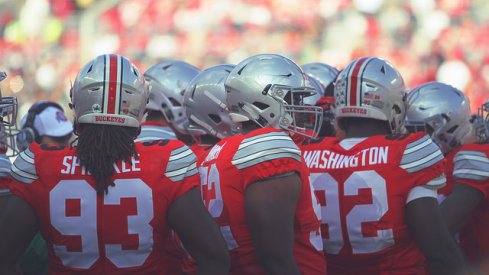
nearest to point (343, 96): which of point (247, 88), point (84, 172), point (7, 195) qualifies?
point (247, 88)

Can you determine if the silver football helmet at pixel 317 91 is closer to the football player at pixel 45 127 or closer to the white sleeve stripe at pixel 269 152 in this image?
the football player at pixel 45 127

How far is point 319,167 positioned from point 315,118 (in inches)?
8.4

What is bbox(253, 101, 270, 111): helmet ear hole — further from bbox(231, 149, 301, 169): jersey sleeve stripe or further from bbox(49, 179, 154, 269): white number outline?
bbox(49, 179, 154, 269): white number outline

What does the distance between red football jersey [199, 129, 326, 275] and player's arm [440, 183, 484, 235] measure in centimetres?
92

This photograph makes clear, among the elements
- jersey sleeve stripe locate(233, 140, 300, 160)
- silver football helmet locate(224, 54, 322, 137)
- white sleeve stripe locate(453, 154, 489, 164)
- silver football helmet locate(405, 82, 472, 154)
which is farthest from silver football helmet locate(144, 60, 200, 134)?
jersey sleeve stripe locate(233, 140, 300, 160)

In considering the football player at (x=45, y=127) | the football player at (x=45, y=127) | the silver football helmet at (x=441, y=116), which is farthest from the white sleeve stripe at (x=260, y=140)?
the football player at (x=45, y=127)

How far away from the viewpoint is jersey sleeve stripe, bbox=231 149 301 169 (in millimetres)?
2834

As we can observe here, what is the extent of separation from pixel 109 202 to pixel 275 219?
59cm

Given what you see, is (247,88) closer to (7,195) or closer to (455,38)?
(7,195)

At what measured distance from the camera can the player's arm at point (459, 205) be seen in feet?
12.2

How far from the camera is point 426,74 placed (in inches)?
588

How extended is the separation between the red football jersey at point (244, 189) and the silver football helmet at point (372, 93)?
0.63 metres

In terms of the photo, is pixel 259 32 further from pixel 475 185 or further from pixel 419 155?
pixel 419 155

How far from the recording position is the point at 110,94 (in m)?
3.00
